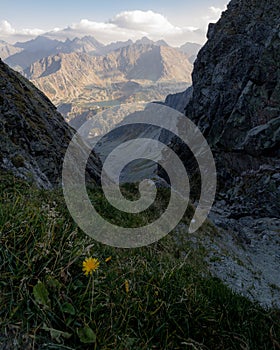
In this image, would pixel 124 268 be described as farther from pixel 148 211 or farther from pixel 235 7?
pixel 235 7

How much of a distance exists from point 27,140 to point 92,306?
19.2 m

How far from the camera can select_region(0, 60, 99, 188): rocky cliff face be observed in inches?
592

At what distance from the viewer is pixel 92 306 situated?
4.57 metres

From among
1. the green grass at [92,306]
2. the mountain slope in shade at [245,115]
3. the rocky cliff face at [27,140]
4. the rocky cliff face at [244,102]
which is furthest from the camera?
the rocky cliff face at [244,102]

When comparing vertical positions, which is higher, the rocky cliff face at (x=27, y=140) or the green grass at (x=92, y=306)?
the green grass at (x=92, y=306)

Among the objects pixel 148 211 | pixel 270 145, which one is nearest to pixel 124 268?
pixel 148 211

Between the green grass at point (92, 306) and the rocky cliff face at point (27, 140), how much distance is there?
8.61 m

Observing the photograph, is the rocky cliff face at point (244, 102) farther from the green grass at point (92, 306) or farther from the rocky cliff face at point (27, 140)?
the green grass at point (92, 306)

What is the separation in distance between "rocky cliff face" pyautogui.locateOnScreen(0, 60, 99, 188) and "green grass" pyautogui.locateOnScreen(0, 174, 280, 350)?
8.61 metres

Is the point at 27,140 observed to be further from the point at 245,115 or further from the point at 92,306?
the point at 245,115

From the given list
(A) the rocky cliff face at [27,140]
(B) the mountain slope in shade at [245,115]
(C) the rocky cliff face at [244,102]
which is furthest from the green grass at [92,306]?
(C) the rocky cliff face at [244,102]

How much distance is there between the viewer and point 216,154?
7662 cm

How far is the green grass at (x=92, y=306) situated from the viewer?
4.14m

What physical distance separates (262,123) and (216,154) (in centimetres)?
1526
